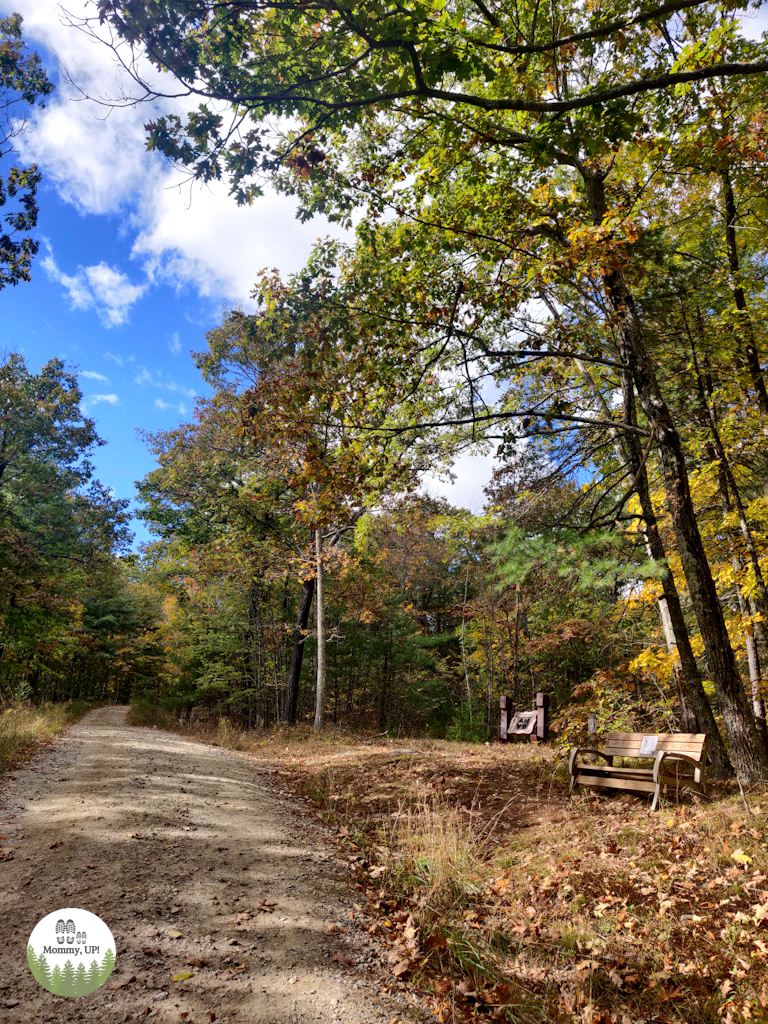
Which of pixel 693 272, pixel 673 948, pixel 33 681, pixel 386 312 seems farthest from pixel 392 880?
pixel 33 681

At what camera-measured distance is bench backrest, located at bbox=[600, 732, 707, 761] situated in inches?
227

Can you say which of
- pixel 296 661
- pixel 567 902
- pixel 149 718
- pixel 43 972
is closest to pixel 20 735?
pixel 43 972

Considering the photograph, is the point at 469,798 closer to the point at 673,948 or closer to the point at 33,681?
the point at 673,948

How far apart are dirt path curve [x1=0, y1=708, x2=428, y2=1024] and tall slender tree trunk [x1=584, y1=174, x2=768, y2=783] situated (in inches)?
181

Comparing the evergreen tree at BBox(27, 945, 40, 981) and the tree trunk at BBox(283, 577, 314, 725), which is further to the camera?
the tree trunk at BBox(283, 577, 314, 725)

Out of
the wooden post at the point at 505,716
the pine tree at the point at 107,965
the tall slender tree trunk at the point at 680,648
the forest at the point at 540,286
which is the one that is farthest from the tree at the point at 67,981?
the wooden post at the point at 505,716

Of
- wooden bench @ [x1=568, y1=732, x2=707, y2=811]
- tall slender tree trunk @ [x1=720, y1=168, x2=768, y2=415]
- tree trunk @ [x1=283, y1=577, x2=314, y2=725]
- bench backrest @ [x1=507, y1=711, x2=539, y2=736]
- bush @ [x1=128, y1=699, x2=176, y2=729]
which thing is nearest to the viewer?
wooden bench @ [x1=568, y1=732, x2=707, y2=811]

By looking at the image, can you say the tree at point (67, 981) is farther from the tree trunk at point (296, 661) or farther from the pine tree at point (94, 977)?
the tree trunk at point (296, 661)

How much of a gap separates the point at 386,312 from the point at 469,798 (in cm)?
594

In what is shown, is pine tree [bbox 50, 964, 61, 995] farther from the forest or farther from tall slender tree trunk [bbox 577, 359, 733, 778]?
tall slender tree trunk [bbox 577, 359, 733, 778]
